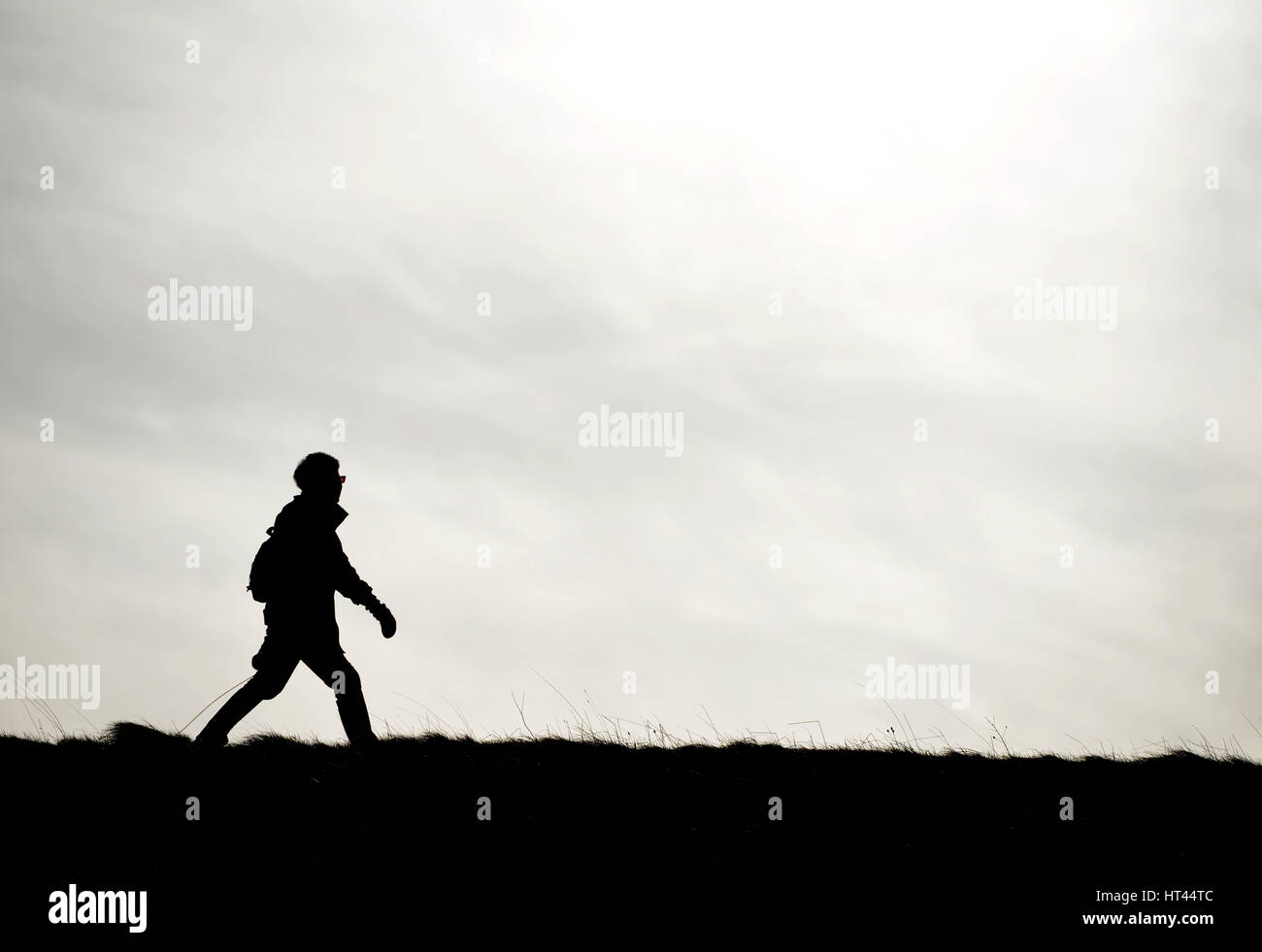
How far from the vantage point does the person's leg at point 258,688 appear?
892 cm

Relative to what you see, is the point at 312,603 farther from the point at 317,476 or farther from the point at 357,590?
the point at 317,476

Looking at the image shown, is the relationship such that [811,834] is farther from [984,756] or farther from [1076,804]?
[984,756]

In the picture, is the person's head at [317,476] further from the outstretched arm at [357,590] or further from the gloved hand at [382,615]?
the gloved hand at [382,615]

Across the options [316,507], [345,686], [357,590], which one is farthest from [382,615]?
[316,507]

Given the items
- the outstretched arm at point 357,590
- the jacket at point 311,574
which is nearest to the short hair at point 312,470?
the jacket at point 311,574

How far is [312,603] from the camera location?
30.7ft

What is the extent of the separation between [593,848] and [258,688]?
3718mm

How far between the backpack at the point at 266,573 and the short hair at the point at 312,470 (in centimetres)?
56

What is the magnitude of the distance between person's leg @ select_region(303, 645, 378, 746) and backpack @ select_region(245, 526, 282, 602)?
656 millimetres

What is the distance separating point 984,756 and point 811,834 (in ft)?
13.7
